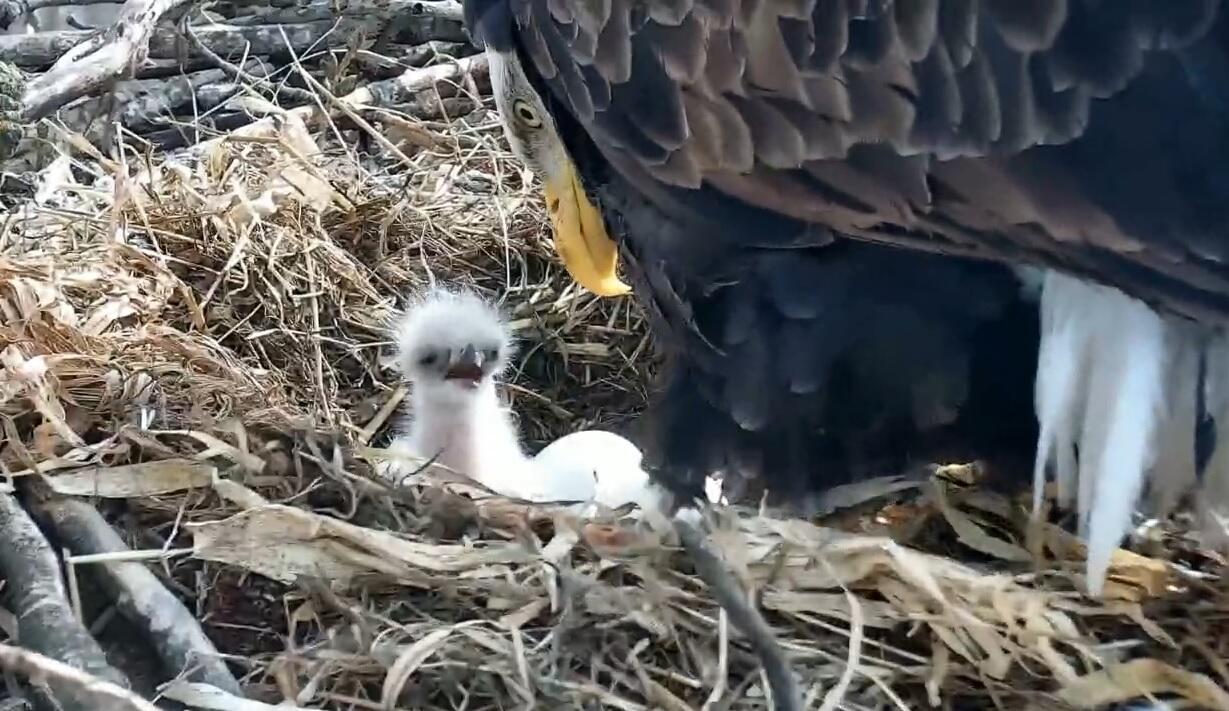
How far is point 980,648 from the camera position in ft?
4.22

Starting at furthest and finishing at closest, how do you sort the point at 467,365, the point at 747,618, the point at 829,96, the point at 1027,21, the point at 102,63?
1. the point at 102,63
2. the point at 467,365
3. the point at 829,96
4. the point at 1027,21
5. the point at 747,618

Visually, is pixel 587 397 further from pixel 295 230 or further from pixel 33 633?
pixel 33 633

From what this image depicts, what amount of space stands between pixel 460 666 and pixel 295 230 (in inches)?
53.5

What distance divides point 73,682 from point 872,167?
2.56ft

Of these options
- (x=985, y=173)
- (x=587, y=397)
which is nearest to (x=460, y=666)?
(x=985, y=173)

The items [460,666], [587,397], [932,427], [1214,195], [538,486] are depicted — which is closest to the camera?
[1214,195]

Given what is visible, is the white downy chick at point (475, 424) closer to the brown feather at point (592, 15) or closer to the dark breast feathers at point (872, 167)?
the dark breast feathers at point (872, 167)

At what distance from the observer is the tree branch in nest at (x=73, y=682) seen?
951 mm

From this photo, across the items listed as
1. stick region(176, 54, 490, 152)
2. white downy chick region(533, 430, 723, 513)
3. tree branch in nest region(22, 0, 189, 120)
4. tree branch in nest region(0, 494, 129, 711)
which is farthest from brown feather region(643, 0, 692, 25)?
stick region(176, 54, 490, 152)

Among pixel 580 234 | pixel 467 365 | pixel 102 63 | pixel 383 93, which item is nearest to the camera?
pixel 580 234

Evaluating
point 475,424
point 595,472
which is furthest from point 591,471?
point 475,424

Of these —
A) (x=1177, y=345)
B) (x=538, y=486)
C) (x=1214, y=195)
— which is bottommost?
(x=538, y=486)

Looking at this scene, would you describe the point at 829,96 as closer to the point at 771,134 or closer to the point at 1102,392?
the point at 771,134

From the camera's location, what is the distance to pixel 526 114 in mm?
1774
